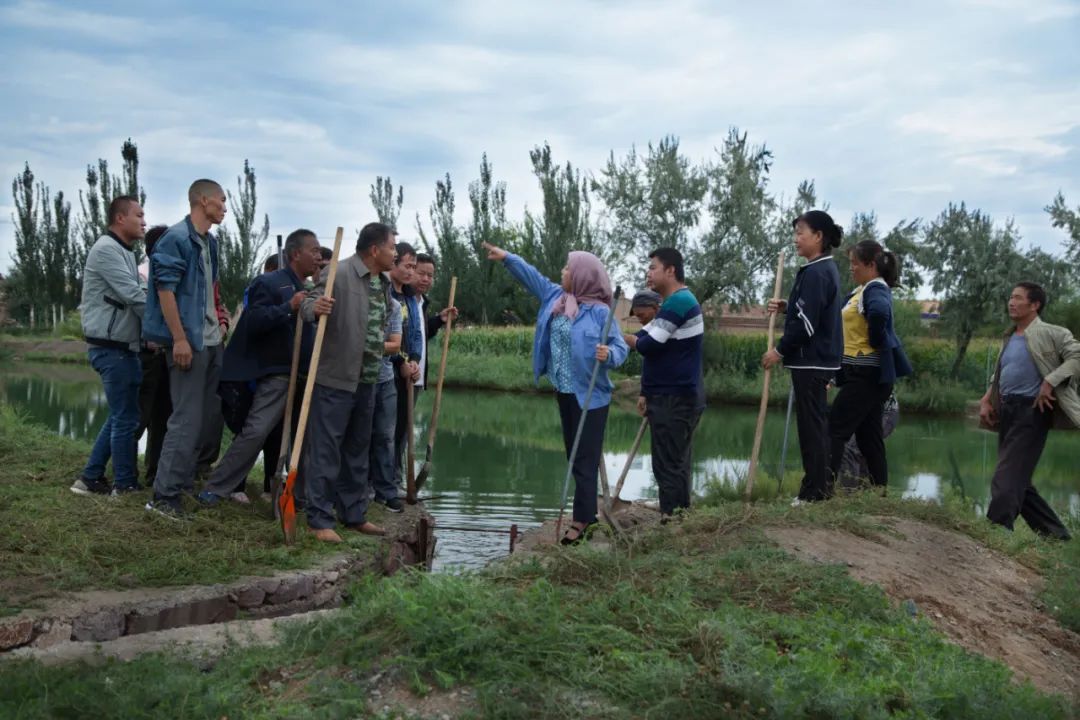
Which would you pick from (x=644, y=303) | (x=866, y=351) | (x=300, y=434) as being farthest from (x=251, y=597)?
(x=866, y=351)

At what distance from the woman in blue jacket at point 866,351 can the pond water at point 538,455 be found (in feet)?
1.91

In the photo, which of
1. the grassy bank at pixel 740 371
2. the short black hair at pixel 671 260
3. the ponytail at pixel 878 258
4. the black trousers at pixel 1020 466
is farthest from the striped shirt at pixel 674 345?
the grassy bank at pixel 740 371

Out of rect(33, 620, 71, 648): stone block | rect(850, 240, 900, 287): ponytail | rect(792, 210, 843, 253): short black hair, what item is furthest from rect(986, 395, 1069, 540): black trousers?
rect(33, 620, 71, 648): stone block

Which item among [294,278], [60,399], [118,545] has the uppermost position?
[294,278]

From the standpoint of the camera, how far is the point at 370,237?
6.33 m

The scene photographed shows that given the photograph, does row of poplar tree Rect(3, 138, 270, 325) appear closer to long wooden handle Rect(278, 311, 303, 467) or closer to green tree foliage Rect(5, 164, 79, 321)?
green tree foliage Rect(5, 164, 79, 321)

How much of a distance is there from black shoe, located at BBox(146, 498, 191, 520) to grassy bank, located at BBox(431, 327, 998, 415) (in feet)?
65.2

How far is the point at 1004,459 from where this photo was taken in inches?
290

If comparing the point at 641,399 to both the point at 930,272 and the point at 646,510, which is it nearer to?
the point at 646,510

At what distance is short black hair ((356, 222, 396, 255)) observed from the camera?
248 inches

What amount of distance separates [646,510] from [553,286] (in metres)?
2.28

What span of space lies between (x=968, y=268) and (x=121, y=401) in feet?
91.9

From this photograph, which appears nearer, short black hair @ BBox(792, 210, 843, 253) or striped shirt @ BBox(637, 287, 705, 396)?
striped shirt @ BBox(637, 287, 705, 396)

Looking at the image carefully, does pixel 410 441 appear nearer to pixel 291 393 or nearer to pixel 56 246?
pixel 291 393
